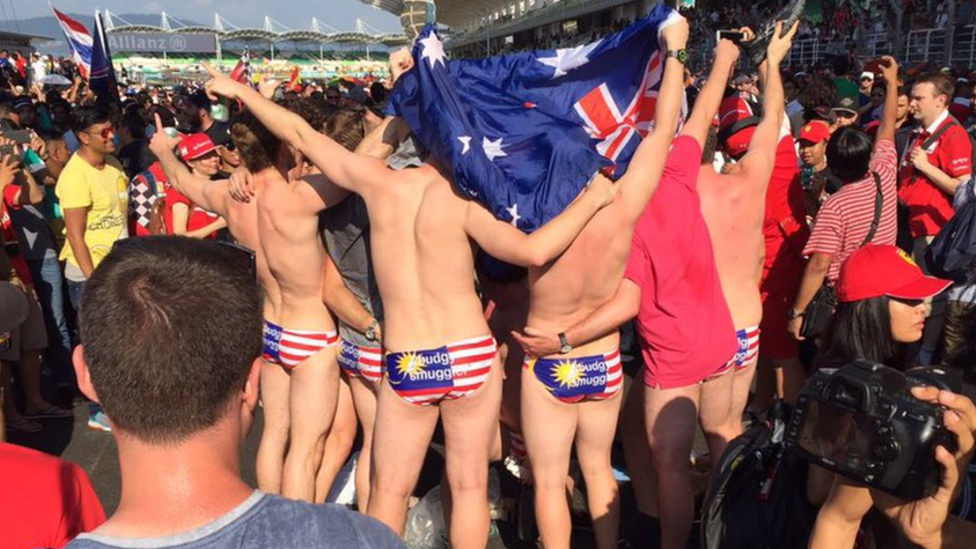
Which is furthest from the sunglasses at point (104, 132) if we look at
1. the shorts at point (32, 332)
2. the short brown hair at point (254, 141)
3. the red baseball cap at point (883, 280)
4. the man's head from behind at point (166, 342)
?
the red baseball cap at point (883, 280)

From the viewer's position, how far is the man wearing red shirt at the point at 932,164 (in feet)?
16.3

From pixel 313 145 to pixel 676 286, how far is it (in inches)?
57.4

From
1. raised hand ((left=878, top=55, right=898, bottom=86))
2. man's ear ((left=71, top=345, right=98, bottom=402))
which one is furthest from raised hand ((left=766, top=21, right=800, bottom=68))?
man's ear ((left=71, top=345, right=98, bottom=402))

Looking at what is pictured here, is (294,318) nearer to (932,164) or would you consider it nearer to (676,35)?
(676,35)

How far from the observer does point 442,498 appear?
357 centimetres

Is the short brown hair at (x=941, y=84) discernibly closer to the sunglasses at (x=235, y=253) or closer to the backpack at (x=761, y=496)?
the backpack at (x=761, y=496)

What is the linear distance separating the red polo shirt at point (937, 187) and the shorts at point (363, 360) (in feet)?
11.4

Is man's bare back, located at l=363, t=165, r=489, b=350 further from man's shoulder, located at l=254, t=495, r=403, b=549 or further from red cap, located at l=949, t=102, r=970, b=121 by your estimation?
red cap, located at l=949, t=102, r=970, b=121

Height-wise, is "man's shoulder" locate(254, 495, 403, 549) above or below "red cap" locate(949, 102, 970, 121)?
below

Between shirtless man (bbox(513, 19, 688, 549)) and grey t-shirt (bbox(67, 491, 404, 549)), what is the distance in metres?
1.85

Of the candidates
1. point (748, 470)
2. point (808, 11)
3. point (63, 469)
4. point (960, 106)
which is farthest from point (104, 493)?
point (808, 11)

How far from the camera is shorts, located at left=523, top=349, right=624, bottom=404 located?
3145 mm

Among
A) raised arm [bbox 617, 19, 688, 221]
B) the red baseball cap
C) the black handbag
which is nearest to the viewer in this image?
the red baseball cap

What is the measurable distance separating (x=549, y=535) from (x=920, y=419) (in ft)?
6.16
